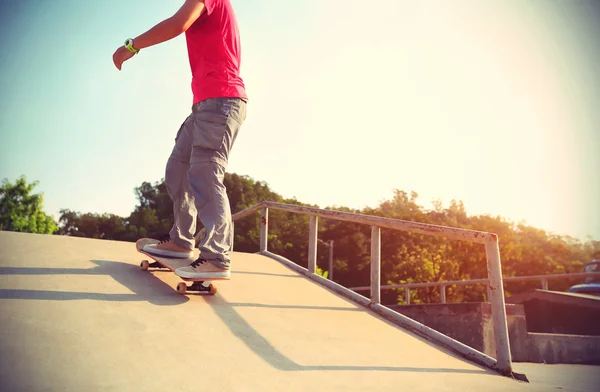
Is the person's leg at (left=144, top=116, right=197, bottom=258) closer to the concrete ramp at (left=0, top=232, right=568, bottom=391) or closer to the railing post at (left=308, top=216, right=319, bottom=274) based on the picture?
the concrete ramp at (left=0, top=232, right=568, bottom=391)

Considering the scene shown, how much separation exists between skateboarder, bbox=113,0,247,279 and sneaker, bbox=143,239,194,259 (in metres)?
0.51

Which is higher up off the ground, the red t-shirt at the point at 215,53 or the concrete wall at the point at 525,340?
the red t-shirt at the point at 215,53

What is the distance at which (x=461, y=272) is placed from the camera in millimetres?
31812

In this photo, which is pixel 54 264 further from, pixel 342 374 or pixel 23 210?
pixel 23 210

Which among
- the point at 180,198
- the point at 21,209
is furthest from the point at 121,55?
the point at 21,209

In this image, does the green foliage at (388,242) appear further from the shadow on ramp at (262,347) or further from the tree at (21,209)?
the shadow on ramp at (262,347)

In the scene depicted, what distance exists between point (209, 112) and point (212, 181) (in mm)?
508

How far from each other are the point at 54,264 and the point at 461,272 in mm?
31919

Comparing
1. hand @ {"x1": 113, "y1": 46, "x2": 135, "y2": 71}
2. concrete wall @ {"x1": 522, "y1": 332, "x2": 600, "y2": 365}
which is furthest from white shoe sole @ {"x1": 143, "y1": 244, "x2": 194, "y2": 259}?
concrete wall @ {"x1": 522, "y1": 332, "x2": 600, "y2": 365}

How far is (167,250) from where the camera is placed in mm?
3604

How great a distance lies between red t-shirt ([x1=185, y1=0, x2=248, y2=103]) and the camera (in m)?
3.23

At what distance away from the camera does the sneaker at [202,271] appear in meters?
3.04

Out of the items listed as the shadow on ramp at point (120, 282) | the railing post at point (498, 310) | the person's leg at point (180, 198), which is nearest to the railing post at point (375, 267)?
the railing post at point (498, 310)

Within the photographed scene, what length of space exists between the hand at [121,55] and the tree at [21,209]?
4140cm
